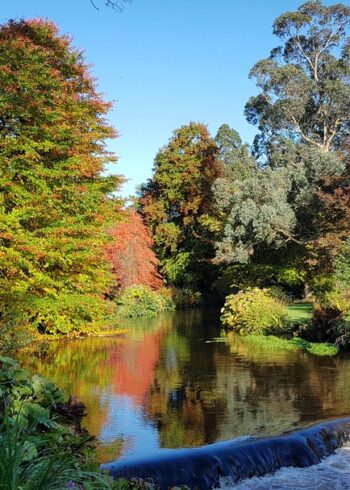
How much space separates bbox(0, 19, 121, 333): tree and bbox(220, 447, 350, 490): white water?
789cm

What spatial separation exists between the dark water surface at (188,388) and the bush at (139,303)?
33.9 ft

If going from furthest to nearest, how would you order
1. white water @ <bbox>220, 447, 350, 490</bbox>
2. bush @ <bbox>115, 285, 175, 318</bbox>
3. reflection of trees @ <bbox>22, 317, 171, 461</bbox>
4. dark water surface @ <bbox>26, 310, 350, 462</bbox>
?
bush @ <bbox>115, 285, 175, 318</bbox> → reflection of trees @ <bbox>22, 317, 171, 461</bbox> → dark water surface @ <bbox>26, 310, 350, 462</bbox> → white water @ <bbox>220, 447, 350, 490</bbox>

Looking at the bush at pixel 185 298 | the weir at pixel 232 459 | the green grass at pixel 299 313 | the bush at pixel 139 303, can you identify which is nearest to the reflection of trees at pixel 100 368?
the weir at pixel 232 459

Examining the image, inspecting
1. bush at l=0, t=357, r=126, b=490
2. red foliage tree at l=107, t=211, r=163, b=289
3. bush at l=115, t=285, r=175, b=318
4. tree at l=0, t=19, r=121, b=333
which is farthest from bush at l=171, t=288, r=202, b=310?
bush at l=0, t=357, r=126, b=490

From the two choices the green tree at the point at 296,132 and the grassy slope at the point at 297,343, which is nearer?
the grassy slope at the point at 297,343

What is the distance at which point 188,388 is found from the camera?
34.8 feet

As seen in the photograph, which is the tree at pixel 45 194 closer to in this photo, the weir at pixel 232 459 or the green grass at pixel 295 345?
the green grass at pixel 295 345

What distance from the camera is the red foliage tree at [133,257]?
98.1ft

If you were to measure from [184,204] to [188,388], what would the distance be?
25021mm

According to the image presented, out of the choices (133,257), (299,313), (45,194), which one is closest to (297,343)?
(299,313)

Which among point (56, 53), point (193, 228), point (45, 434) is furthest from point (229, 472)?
point (193, 228)

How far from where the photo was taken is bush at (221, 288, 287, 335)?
18.2 meters

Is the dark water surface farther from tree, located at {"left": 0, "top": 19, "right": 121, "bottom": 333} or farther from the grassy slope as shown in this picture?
tree, located at {"left": 0, "top": 19, "right": 121, "bottom": 333}

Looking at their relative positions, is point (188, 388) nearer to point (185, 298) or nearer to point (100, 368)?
point (100, 368)
